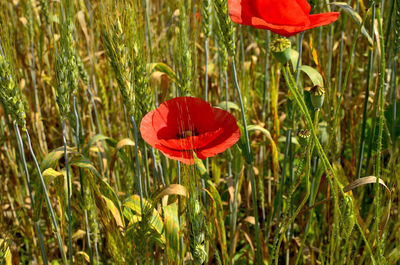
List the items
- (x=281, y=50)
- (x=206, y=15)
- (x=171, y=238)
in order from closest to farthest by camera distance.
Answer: (x=281, y=50) < (x=171, y=238) < (x=206, y=15)

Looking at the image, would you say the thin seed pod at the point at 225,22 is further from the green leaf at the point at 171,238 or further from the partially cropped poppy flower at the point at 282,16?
the green leaf at the point at 171,238

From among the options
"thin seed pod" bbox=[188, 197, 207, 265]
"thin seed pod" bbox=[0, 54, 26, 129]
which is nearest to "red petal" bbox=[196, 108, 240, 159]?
"thin seed pod" bbox=[188, 197, 207, 265]

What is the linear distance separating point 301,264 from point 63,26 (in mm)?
1042

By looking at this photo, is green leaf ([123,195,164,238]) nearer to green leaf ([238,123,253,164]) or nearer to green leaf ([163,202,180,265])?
green leaf ([163,202,180,265])

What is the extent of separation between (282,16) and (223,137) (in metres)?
0.29

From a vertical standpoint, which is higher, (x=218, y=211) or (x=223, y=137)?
(x=223, y=137)

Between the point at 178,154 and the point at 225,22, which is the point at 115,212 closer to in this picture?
the point at 178,154

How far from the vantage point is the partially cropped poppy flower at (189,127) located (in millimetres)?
819

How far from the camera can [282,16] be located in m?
0.72

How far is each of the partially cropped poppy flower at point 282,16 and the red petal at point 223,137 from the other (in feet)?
0.73

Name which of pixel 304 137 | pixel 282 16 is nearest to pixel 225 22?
pixel 282 16

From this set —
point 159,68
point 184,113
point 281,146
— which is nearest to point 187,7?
point 159,68

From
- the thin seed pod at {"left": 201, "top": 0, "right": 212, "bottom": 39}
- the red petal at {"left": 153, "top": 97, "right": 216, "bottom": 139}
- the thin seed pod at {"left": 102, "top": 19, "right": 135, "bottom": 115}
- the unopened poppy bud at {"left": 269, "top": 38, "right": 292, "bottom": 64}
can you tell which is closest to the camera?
the unopened poppy bud at {"left": 269, "top": 38, "right": 292, "bottom": 64}

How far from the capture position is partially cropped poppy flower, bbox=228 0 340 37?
2.31ft
